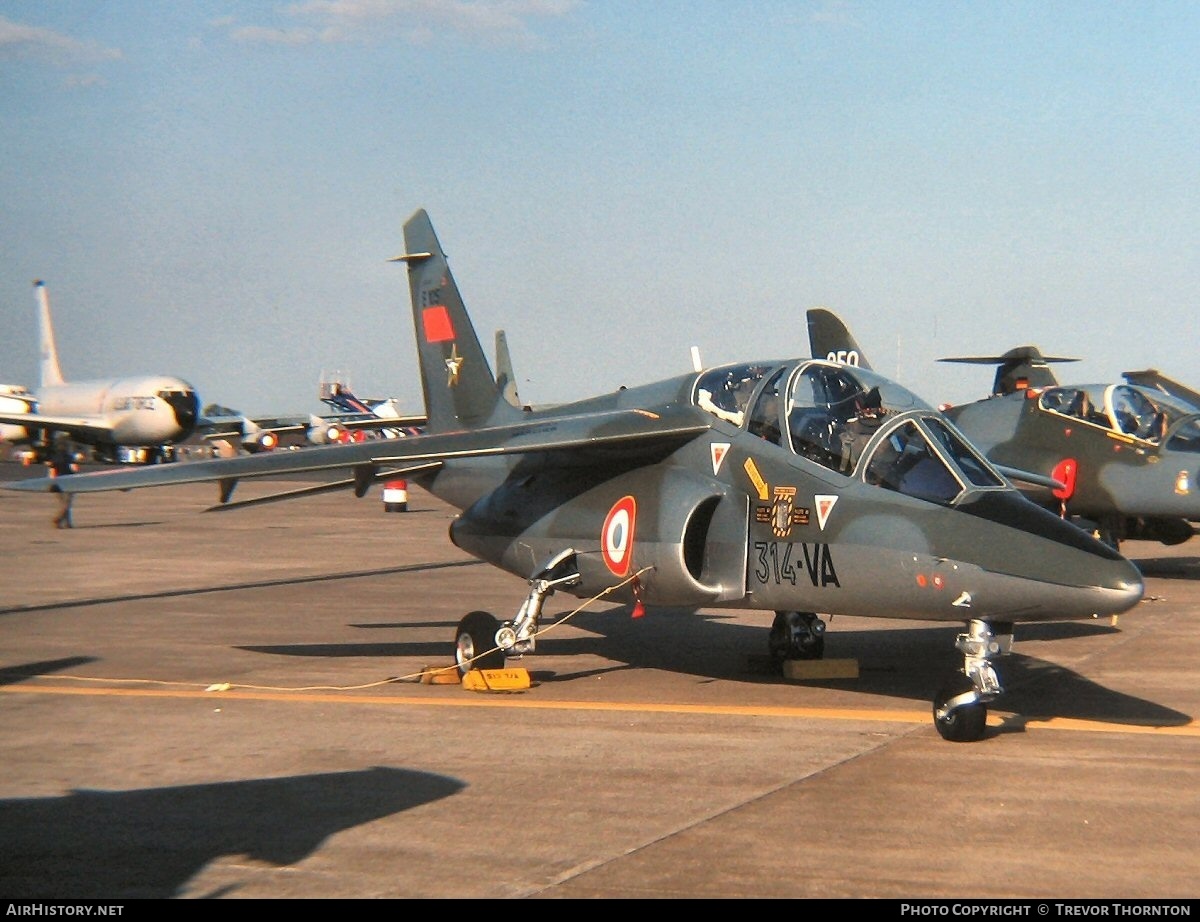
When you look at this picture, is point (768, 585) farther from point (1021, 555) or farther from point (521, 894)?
point (521, 894)

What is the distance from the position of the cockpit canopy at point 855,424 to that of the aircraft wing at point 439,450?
1.56ft

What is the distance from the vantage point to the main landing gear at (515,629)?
11.0m

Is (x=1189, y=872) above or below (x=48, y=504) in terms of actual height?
below

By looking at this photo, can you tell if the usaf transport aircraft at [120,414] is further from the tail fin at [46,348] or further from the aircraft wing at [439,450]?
the aircraft wing at [439,450]

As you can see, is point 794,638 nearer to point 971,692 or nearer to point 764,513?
point 764,513

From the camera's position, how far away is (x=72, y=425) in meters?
54.0

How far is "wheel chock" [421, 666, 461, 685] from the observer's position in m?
11.2

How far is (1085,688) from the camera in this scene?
1052 centimetres

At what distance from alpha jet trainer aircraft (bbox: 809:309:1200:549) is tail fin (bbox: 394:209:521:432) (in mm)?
6937

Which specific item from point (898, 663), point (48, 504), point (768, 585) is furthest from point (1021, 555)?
point (48, 504)

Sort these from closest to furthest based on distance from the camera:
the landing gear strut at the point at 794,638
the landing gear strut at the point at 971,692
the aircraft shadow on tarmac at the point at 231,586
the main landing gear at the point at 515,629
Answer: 1. the landing gear strut at the point at 971,692
2. the main landing gear at the point at 515,629
3. the landing gear strut at the point at 794,638
4. the aircraft shadow on tarmac at the point at 231,586

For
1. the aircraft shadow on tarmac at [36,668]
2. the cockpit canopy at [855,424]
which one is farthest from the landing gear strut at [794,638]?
the aircraft shadow on tarmac at [36,668]

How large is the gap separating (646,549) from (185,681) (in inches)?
162

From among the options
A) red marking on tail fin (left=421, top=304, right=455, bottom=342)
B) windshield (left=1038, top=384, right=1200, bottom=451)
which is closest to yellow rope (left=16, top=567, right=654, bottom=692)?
red marking on tail fin (left=421, top=304, right=455, bottom=342)
